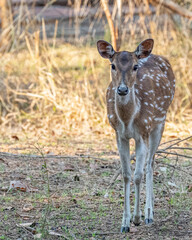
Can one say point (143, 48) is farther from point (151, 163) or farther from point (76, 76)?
point (76, 76)

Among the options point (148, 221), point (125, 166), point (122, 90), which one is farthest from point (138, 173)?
point (122, 90)

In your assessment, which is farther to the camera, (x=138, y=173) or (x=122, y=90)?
(x=138, y=173)

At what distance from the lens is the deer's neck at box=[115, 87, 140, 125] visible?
438 cm

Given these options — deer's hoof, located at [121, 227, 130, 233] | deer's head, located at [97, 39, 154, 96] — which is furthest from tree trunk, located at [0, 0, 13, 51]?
deer's hoof, located at [121, 227, 130, 233]

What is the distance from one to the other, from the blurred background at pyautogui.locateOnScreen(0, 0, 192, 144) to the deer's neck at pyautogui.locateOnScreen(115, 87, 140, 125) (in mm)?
3965

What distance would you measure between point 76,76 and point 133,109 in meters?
6.36

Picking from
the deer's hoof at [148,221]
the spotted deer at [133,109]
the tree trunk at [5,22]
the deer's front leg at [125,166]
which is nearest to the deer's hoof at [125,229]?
the spotted deer at [133,109]

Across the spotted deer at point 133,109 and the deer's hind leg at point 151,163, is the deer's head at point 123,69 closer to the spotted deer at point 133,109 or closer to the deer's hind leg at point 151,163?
the spotted deer at point 133,109

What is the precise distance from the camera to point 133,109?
4441 millimetres

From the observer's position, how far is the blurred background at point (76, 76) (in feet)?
28.8

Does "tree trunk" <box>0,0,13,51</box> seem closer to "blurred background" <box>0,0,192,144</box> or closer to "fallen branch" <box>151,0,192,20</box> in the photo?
"blurred background" <box>0,0,192,144</box>

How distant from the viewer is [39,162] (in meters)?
6.43

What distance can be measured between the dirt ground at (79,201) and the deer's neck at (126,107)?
82 centimetres

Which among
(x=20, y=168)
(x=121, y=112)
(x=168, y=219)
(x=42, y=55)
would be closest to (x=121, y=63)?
(x=121, y=112)
